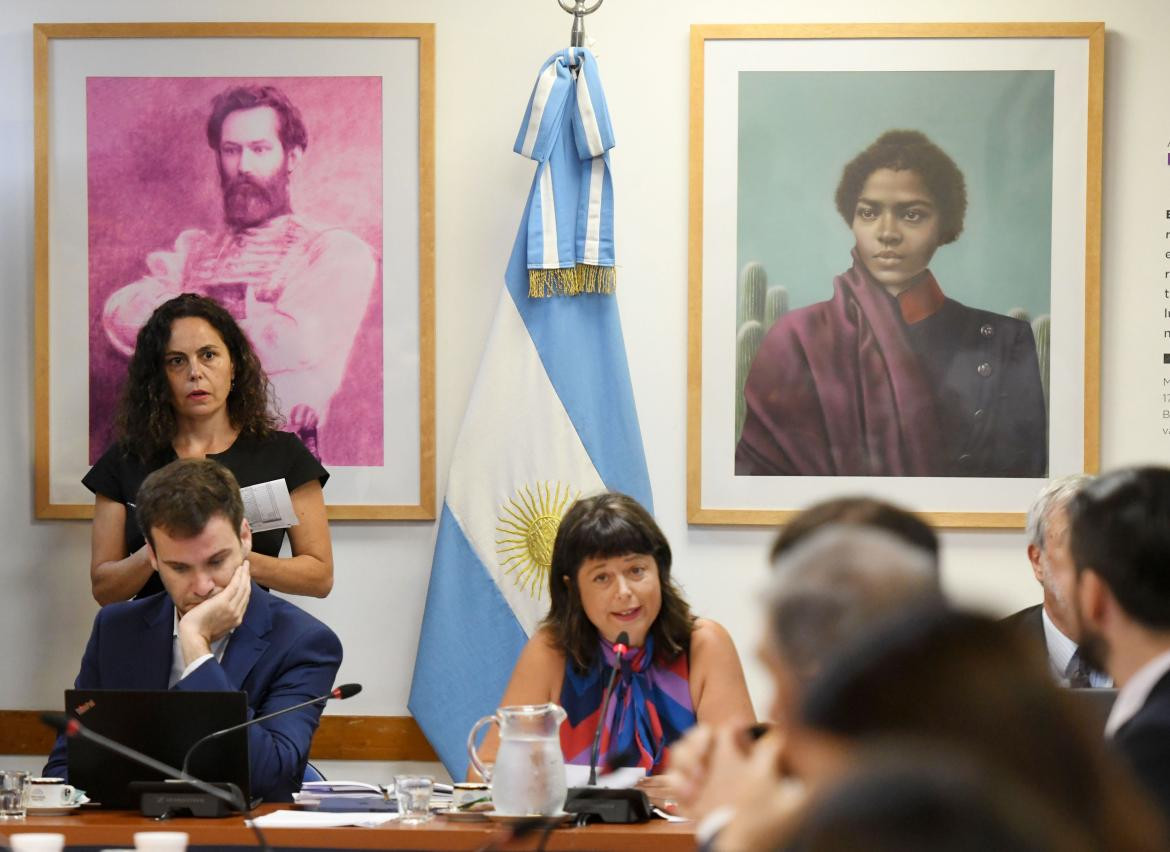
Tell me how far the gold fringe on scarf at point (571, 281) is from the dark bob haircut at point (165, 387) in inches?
31.2

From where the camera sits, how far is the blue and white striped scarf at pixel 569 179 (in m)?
3.98

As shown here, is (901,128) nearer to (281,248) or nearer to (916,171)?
(916,171)

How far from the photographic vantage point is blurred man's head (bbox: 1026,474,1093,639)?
10.6 ft

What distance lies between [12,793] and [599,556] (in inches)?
51.8

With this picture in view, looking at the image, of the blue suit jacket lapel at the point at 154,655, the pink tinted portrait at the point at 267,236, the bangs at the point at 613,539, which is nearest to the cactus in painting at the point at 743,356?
the bangs at the point at 613,539

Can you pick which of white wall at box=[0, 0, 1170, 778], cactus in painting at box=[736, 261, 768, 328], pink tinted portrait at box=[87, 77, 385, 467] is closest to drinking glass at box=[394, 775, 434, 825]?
white wall at box=[0, 0, 1170, 778]

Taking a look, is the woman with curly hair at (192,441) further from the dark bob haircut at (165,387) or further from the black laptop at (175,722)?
the black laptop at (175,722)

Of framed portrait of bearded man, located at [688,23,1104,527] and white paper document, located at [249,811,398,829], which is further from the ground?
framed portrait of bearded man, located at [688,23,1104,527]

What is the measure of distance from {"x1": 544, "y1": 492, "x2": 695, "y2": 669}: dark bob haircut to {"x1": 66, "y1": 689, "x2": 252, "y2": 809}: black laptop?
92cm

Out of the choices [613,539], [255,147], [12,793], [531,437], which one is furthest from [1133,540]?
[255,147]

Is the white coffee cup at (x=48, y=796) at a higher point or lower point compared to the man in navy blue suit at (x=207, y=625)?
lower

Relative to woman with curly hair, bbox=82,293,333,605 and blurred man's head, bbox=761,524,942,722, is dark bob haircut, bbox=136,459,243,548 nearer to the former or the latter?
woman with curly hair, bbox=82,293,333,605

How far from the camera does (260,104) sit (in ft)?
13.8

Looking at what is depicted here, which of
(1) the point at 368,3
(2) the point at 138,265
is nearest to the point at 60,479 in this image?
(2) the point at 138,265
